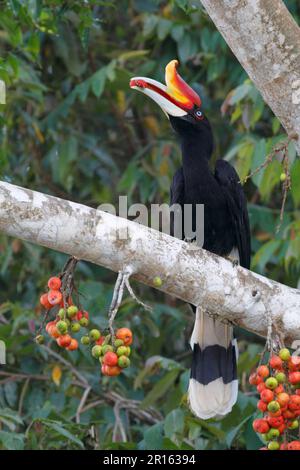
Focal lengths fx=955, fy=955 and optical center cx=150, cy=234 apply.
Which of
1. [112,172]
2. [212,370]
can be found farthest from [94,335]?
[112,172]

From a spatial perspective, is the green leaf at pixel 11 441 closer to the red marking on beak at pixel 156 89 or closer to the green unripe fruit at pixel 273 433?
the green unripe fruit at pixel 273 433

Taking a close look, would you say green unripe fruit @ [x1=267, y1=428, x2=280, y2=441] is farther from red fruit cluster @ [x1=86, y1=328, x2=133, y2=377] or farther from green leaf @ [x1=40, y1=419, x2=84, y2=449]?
green leaf @ [x1=40, y1=419, x2=84, y2=449]

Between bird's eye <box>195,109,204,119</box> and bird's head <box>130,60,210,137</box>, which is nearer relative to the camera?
bird's head <box>130,60,210,137</box>

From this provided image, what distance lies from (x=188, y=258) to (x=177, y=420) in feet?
3.18

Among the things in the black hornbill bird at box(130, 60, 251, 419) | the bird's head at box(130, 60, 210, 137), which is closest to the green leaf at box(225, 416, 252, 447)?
the black hornbill bird at box(130, 60, 251, 419)

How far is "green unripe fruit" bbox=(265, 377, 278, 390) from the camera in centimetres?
291

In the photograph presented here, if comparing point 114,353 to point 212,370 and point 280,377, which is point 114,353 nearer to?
point 280,377

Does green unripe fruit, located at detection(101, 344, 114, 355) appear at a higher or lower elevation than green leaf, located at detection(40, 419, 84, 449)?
higher

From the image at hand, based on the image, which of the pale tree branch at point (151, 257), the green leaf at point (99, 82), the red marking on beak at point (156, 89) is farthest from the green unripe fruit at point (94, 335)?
the green leaf at point (99, 82)

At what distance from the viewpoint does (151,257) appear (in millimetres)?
3152

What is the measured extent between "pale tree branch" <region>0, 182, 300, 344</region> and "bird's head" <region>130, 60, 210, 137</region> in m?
0.81

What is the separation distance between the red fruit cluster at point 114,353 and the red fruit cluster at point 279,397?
427 mm

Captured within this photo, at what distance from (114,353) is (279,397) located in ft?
1.71
